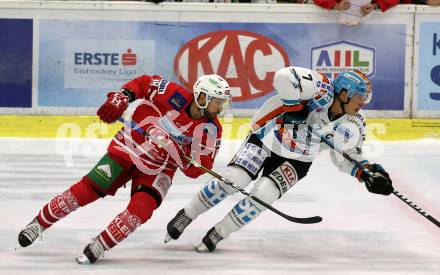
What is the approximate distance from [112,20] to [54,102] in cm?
92

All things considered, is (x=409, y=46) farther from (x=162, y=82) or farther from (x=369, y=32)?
(x=162, y=82)

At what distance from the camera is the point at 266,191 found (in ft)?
18.1

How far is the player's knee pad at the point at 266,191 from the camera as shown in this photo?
5523mm

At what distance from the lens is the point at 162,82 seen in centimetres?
566

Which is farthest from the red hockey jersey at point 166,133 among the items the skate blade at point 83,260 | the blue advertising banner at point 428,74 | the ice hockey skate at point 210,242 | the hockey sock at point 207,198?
the blue advertising banner at point 428,74

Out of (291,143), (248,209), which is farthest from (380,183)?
(248,209)

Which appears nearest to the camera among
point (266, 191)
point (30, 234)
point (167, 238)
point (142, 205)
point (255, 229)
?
point (142, 205)

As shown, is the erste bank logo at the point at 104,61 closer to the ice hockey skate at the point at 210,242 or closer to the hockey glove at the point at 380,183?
the ice hockey skate at the point at 210,242

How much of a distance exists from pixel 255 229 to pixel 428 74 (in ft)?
12.4

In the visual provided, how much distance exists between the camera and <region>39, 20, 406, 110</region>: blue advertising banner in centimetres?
940

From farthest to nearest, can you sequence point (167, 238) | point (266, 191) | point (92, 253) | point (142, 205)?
point (167, 238) < point (266, 191) < point (142, 205) < point (92, 253)

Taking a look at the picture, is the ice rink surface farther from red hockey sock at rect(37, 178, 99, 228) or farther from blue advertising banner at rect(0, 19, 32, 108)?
blue advertising banner at rect(0, 19, 32, 108)

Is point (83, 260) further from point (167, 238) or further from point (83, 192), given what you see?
point (167, 238)

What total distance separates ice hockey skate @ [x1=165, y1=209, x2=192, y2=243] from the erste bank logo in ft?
12.5
